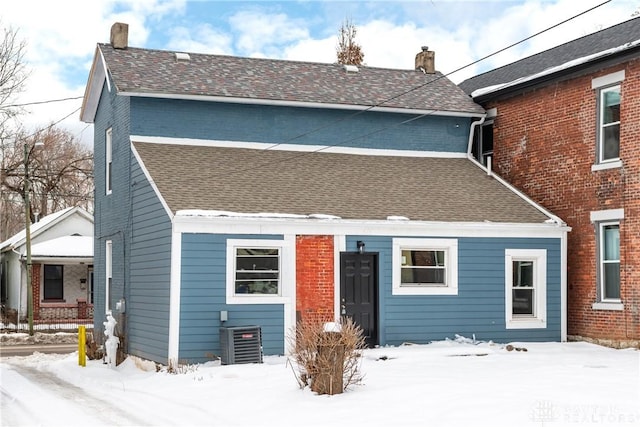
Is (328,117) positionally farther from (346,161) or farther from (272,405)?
(272,405)

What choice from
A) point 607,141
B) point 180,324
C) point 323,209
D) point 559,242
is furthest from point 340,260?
point 607,141

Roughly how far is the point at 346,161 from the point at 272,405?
37.5 ft

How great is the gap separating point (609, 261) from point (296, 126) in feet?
28.3

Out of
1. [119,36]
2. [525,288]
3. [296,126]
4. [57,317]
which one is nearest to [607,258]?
[525,288]

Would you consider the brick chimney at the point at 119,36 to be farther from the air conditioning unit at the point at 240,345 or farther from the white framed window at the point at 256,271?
the air conditioning unit at the point at 240,345

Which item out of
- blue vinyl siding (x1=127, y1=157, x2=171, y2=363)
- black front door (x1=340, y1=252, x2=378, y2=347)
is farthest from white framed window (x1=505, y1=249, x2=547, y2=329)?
blue vinyl siding (x1=127, y1=157, x2=171, y2=363)

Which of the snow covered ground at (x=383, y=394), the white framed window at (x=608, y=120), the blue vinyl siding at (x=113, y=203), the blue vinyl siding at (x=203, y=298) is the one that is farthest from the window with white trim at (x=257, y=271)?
the white framed window at (x=608, y=120)

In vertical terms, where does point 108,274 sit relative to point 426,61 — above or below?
below

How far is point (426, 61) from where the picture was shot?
28.4 meters

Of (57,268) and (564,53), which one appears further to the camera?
(57,268)

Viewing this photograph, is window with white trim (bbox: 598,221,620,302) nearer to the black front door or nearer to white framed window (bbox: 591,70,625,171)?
white framed window (bbox: 591,70,625,171)

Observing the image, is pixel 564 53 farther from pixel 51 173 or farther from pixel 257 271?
pixel 51 173

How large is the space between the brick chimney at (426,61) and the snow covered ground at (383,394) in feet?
36.7

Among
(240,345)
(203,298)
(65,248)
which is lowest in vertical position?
(240,345)
